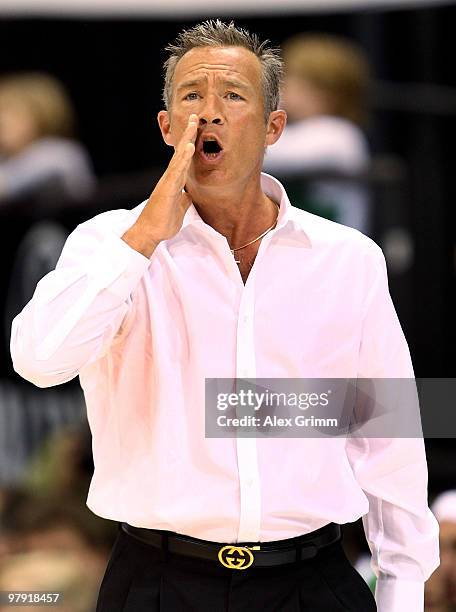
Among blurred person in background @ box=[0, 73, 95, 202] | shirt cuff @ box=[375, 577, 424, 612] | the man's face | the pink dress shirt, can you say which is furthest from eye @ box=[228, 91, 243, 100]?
blurred person in background @ box=[0, 73, 95, 202]

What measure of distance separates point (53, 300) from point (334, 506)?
1.99 feet

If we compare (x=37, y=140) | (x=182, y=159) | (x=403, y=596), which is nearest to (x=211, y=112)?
(x=182, y=159)

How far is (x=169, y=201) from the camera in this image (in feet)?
6.23

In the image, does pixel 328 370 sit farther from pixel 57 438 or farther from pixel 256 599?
pixel 57 438

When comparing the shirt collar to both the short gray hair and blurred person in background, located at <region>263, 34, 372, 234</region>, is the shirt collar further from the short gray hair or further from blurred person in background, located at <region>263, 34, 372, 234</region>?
blurred person in background, located at <region>263, 34, 372, 234</region>

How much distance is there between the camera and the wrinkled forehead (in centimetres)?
201

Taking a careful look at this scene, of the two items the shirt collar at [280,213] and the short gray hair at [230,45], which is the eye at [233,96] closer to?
the short gray hair at [230,45]

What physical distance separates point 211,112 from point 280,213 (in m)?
0.27

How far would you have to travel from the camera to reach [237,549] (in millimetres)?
1988

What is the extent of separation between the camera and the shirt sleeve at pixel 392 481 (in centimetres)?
210

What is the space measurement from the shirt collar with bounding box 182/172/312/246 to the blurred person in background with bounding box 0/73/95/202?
2636 mm

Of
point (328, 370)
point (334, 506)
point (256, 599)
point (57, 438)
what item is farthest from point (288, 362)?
point (57, 438)

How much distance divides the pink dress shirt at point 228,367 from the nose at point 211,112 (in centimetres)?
18

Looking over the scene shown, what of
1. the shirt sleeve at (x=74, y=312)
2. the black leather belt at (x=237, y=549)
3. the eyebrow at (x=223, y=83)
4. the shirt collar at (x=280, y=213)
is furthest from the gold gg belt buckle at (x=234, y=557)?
the eyebrow at (x=223, y=83)
